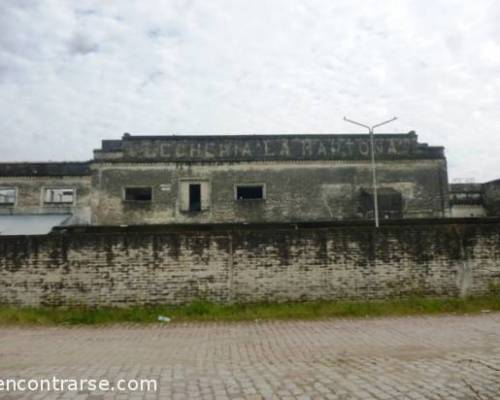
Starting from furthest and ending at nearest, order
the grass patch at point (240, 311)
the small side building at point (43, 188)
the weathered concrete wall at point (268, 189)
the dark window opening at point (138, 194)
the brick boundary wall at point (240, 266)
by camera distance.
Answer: the small side building at point (43, 188) < the dark window opening at point (138, 194) < the weathered concrete wall at point (268, 189) < the brick boundary wall at point (240, 266) < the grass patch at point (240, 311)

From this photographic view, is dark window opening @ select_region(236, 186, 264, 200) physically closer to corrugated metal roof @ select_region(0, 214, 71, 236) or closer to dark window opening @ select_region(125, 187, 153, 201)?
dark window opening @ select_region(125, 187, 153, 201)

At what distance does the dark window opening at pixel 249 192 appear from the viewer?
19.1 meters

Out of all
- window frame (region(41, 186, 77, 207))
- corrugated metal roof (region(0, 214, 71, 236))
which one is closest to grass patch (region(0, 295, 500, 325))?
corrugated metal roof (region(0, 214, 71, 236))

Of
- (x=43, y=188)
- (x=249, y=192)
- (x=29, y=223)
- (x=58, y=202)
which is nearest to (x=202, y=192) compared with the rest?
(x=249, y=192)

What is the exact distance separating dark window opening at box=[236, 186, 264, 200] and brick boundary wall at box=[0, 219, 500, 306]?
9.67m

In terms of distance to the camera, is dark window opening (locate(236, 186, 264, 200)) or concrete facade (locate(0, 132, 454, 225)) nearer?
concrete facade (locate(0, 132, 454, 225))

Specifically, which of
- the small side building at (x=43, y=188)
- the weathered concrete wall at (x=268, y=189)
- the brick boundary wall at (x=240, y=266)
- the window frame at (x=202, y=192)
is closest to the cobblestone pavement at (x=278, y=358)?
the brick boundary wall at (x=240, y=266)

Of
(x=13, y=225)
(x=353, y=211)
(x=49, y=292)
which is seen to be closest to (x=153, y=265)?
(x=49, y=292)

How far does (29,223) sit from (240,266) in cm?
1489

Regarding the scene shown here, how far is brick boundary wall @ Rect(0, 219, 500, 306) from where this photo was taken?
9164mm

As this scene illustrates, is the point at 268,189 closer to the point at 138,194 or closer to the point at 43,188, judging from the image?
the point at 138,194

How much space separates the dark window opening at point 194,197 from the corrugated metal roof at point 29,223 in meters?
6.11

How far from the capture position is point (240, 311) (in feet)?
29.8

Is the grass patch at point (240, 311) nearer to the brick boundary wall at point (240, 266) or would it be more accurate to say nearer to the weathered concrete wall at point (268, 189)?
the brick boundary wall at point (240, 266)
